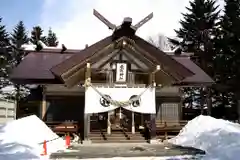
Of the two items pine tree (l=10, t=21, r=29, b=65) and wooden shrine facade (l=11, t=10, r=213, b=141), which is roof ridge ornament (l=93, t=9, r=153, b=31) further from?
pine tree (l=10, t=21, r=29, b=65)

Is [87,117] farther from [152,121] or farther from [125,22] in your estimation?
[125,22]

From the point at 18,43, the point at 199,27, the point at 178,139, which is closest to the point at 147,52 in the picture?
the point at 178,139

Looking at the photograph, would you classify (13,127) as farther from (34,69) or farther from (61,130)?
(34,69)

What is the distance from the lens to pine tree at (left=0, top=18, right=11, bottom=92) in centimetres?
3672

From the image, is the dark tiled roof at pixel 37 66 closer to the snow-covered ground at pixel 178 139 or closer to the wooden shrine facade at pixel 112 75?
the wooden shrine facade at pixel 112 75

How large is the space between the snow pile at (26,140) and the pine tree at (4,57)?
23849mm

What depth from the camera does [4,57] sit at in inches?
1531

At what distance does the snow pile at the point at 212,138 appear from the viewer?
374 inches

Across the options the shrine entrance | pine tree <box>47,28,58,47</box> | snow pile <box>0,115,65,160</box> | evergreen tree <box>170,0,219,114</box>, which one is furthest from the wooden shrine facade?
pine tree <box>47,28,58,47</box>

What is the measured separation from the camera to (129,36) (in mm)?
15344

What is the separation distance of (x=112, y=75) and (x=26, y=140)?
5.72 m

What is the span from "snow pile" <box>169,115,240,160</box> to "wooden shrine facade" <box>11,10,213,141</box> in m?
2.04

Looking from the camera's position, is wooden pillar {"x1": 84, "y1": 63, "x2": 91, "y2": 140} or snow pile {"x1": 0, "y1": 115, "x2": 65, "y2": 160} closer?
snow pile {"x1": 0, "y1": 115, "x2": 65, "y2": 160}

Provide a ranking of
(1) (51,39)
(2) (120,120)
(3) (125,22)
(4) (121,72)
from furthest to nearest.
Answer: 1. (1) (51,39)
2. (2) (120,120)
3. (4) (121,72)
4. (3) (125,22)
